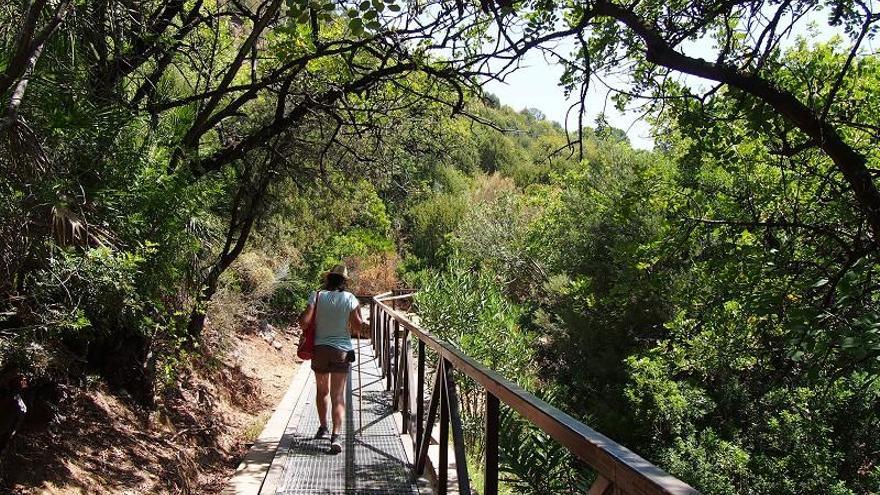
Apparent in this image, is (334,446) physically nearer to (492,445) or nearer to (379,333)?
(492,445)

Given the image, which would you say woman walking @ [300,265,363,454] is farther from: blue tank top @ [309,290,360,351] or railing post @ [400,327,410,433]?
railing post @ [400,327,410,433]

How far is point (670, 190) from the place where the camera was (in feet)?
23.9

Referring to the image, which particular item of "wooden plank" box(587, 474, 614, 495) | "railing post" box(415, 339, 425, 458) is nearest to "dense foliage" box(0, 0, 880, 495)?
"railing post" box(415, 339, 425, 458)

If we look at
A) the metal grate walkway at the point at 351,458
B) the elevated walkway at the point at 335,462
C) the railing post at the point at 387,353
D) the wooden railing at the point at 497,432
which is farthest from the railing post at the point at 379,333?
the wooden railing at the point at 497,432

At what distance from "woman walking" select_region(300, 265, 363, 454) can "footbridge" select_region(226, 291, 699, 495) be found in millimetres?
408

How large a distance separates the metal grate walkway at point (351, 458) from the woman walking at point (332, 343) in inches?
10.6

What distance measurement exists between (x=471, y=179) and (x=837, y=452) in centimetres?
3130

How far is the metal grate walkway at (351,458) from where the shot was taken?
4.42m

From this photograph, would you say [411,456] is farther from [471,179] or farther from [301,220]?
[471,179]

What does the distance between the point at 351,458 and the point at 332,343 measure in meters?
0.96

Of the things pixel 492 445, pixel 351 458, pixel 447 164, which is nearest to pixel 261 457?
pixel 351 458

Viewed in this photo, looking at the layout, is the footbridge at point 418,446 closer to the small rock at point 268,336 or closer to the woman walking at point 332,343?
the woman walking at point 332,343

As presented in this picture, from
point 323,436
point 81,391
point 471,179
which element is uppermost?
point 471,179

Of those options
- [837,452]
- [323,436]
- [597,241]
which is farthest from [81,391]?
[597,241]
